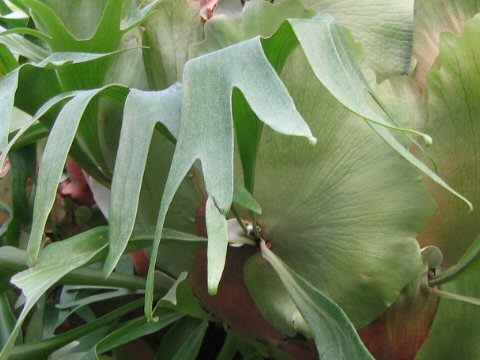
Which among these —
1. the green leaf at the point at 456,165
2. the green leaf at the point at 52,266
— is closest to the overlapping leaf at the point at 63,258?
the green leaf at the point at 52,266

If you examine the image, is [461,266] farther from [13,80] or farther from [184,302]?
[13,80]

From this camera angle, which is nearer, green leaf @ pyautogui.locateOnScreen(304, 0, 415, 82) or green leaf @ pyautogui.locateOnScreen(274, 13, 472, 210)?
green leaf @ pyautogui.locateOnScreen(274, 13, 472, 210)

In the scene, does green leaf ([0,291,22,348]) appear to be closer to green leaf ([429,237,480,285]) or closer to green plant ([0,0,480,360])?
green plant ([0,0,480,360])

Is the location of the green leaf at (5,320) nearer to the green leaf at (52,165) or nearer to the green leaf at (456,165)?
the green leaf at (52,165)

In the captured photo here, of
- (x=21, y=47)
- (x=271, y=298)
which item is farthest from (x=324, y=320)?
(x=21, y=47)

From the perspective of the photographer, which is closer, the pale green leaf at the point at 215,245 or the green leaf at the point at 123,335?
the pale green leaf at the point at 215,245

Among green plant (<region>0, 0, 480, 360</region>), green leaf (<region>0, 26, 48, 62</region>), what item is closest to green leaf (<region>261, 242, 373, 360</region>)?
green plant (<region>0, 0, 480, 360</region>)

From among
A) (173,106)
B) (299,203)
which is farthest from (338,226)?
(173,106)
